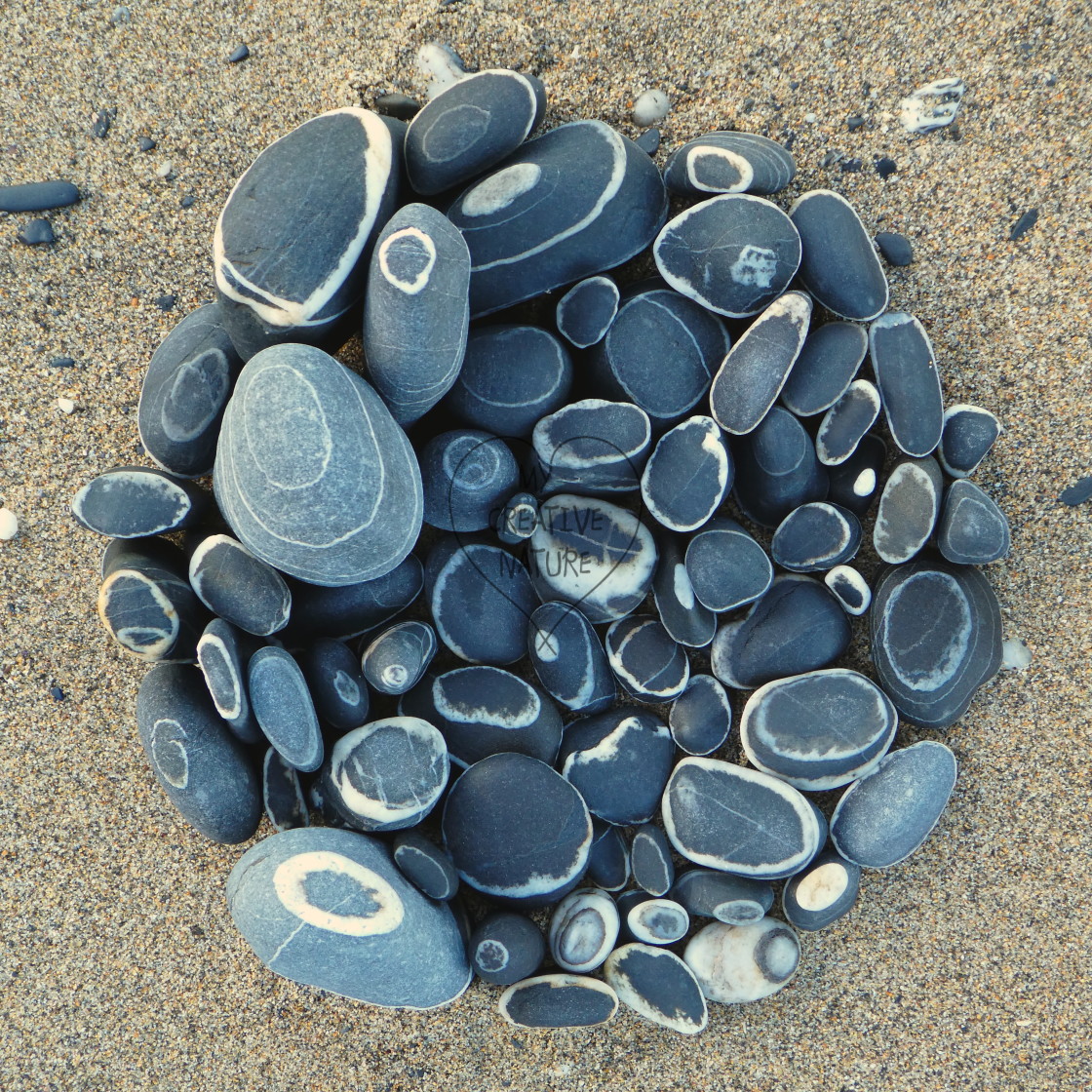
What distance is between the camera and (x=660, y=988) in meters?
1.24

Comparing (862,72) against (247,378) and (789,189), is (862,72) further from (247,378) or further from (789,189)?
(247,378)

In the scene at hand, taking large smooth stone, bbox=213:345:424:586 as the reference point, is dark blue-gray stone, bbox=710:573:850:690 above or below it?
below

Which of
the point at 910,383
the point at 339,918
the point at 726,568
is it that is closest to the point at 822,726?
the point at 726,568

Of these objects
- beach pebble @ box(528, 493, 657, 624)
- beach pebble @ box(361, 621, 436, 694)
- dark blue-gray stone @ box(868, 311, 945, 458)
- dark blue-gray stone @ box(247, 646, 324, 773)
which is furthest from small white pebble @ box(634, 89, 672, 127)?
dark blue-gray stone @ box(247, 646, 324, 773)

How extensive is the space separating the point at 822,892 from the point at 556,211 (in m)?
1.08

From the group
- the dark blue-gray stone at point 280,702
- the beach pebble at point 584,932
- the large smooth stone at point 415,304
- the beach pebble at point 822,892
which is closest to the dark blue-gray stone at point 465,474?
the large smooth stone at point 415,304

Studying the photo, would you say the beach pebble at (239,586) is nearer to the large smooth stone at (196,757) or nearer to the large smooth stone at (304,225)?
the large smooth stone at (196,757)

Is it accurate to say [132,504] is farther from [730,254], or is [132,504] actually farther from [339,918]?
[730,254]

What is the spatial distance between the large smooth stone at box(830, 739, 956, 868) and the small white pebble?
1048mm

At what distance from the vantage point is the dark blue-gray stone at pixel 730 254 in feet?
3.80

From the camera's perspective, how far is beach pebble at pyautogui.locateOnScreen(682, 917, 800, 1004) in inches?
48.9

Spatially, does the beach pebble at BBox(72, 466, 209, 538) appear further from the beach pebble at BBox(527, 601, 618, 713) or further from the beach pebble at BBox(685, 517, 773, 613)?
the beach pebble at BBox(685, 517, 773, 613)

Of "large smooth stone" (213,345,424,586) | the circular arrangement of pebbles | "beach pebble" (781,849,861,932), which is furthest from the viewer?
"beach pebble" (781,849,861,932)

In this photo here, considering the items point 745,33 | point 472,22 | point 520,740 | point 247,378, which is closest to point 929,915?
point 520,740
